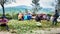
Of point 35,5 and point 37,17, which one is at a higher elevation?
point 35,5

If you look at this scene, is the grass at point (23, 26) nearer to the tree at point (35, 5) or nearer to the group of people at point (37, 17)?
the group of people at point (37, 17)

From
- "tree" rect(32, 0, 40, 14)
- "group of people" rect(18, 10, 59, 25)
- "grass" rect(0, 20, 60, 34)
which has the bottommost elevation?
"grass" rect(0, 20, 60, 34)

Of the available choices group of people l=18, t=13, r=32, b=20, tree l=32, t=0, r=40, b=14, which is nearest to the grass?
group of people l=18, t=13, r=32, b=20

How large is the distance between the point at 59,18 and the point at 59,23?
0.07 meters

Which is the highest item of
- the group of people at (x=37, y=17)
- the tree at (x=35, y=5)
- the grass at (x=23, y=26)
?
the tree at (x=35, y=5)

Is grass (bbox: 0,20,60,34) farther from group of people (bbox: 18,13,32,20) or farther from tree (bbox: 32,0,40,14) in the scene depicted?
tree (bbox: 32,0,40,14)

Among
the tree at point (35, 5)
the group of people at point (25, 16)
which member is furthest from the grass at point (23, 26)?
the tree at point (35, 5)

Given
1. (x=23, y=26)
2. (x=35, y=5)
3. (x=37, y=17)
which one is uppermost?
(x=35, y=5)

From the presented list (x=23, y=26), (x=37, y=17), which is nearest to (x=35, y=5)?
(x=37, y=17)

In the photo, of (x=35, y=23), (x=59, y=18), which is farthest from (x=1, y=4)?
(x=59, y=18)

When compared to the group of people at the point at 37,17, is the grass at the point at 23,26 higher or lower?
lower

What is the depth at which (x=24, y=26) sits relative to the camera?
187 centimetres

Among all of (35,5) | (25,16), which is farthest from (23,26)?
(35,5)

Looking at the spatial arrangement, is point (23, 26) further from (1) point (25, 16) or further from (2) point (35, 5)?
(2) point (35, 5)
